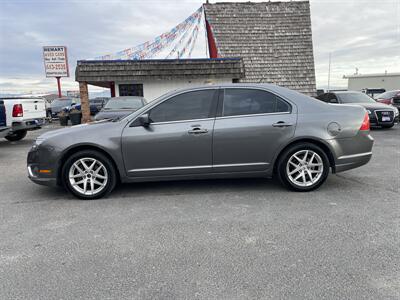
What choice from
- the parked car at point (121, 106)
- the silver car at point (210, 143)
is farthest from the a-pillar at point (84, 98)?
the silver car at point (210, 143)

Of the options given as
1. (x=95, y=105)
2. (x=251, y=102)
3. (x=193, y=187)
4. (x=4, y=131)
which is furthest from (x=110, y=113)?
(x=95, y=105)

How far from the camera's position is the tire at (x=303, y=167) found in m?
4.20

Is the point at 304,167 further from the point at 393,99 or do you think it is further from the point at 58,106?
the point at 58,106

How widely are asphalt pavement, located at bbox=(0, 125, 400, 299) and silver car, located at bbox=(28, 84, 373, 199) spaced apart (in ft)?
1.16

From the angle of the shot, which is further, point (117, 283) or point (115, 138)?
point (115, 138)

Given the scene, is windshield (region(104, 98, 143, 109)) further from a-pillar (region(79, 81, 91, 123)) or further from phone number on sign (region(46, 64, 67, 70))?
phone number on sign (region(46, 64, 67, 70))

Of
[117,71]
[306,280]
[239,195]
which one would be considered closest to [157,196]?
[239,195]

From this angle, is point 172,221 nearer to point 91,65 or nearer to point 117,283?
point 117,283

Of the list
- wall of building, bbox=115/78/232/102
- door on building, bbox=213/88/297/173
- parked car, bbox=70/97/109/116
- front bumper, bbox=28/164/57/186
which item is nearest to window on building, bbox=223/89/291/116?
door on building, bbox=213/88/297/173

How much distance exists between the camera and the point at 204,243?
9.45 ft

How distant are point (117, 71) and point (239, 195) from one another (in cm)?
972

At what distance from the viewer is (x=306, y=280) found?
2295 mm

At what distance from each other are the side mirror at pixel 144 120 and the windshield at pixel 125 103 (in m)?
4.93

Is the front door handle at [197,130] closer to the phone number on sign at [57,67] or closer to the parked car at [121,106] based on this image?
the parked car at [121,106]
